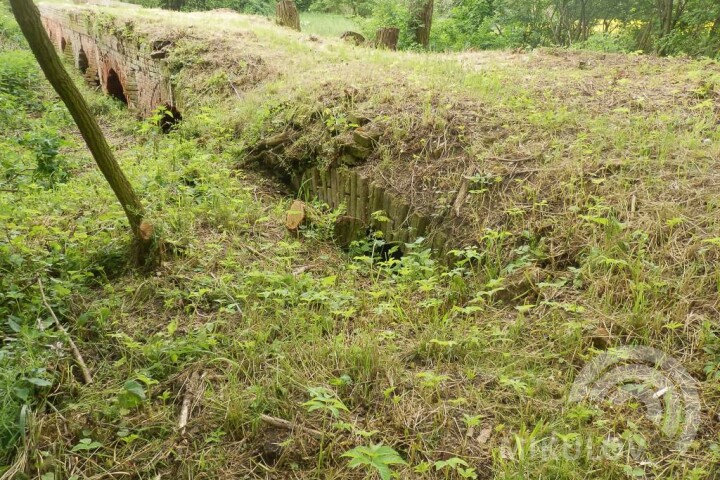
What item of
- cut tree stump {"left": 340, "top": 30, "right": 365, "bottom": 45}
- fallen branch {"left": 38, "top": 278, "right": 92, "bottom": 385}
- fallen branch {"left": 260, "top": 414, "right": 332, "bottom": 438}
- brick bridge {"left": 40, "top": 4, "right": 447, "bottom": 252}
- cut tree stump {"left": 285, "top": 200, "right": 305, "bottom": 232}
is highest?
cut tree stump {"left": 340, "top": 30, "right": 365, "bottom": 45}

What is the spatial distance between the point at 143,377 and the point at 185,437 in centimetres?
37

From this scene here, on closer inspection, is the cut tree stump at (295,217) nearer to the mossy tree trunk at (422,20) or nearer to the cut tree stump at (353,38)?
the cut tree stump at (353,38)

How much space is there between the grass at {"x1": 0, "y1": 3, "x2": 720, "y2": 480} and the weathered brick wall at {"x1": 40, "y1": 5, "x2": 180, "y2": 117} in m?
2.55

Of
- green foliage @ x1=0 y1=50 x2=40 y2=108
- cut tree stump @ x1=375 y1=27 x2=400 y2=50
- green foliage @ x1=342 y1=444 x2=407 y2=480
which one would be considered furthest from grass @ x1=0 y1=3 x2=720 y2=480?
cut tree stump @ x1=375 y1=27 x2=400 y2=50

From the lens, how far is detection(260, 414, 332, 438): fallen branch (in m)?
2.14

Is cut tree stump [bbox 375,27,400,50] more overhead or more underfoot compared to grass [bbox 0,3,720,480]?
more overhead

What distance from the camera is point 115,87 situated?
9562 millimetres

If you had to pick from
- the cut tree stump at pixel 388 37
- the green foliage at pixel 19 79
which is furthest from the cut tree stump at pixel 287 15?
the green foliage at pixel 19 79

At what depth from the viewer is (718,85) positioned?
453cm

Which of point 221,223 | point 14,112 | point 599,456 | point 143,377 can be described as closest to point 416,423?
point 599,456

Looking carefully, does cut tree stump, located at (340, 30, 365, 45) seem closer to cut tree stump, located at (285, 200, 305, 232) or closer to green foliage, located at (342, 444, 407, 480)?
cut tree stump, located at (285, 200, 305, 232)

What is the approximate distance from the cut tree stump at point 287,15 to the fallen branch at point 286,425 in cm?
1103

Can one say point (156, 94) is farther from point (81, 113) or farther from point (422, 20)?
point (422, 20)

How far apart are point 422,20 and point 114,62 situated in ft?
21.8
